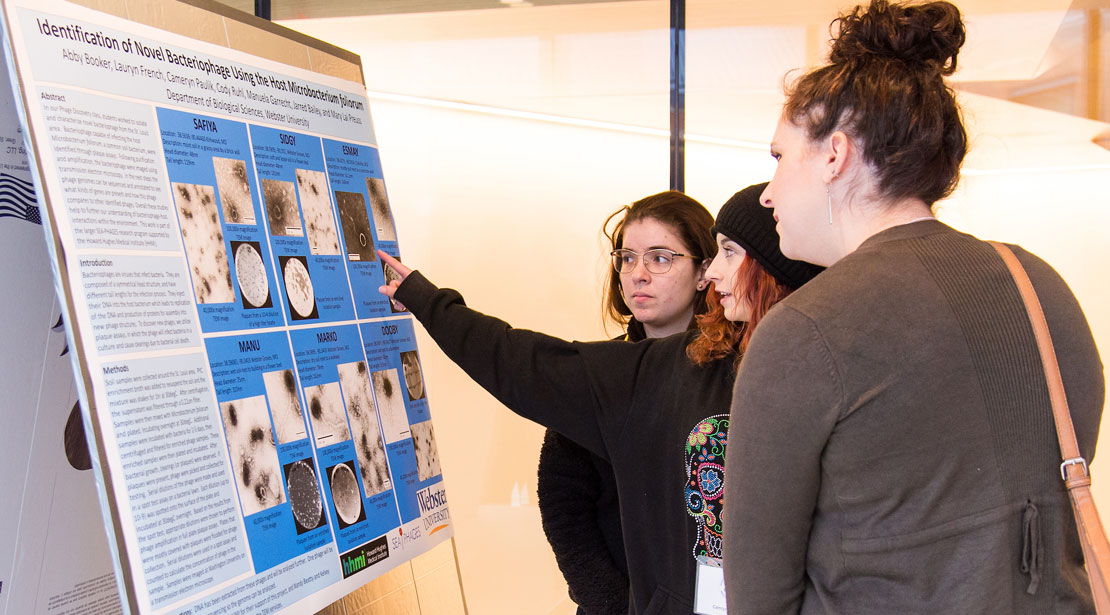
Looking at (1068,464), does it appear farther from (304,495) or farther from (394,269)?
(394,269)

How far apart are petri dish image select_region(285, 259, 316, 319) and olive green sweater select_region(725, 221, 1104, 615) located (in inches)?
33.7

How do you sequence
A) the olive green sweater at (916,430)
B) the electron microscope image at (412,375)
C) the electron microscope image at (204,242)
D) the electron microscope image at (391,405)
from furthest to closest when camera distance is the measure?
the electron microscope image at (412,375), the electron microscope image at (391,405), the electron microscope image at (204,242), the olive green sweater at (916,430)

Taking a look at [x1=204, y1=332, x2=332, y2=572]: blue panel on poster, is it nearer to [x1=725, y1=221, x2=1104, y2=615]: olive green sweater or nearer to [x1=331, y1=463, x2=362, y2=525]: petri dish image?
[x1=331, y1=463, x2=362, y2=525]: petri dish image

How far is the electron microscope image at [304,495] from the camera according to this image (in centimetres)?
143

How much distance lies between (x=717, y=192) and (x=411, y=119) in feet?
3.46

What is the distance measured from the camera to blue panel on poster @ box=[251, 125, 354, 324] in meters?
1.53

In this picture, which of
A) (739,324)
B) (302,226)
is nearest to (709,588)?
(739,324)

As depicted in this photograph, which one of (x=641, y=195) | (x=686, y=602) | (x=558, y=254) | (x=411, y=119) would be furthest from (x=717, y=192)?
(x=686, y=602)

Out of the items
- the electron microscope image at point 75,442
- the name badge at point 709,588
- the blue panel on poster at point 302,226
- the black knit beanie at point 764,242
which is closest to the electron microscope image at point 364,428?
the blue panel on poster at point 302,226

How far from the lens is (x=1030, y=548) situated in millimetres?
980

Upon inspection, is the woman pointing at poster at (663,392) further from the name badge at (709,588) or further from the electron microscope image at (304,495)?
the electron microscope image at (304,495)

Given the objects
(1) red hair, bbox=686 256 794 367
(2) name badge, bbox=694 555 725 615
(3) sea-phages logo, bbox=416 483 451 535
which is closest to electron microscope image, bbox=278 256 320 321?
(3) sea-phages logo, bbox=416 483 451 535

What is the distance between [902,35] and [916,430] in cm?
49

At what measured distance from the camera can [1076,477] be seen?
97 cm
